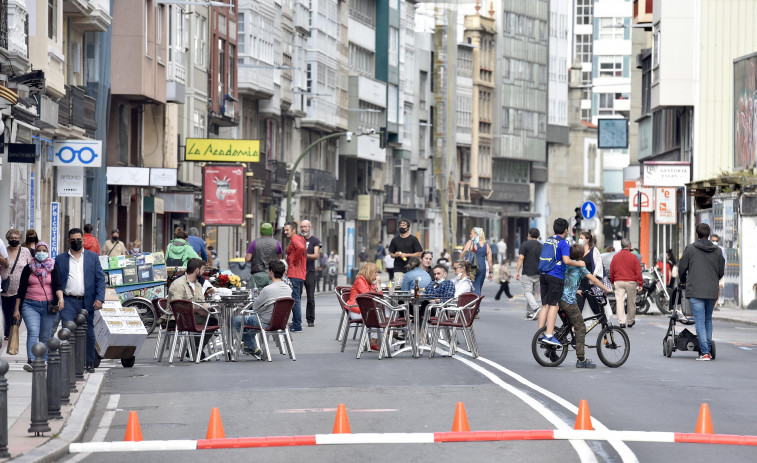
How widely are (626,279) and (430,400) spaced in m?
18.7

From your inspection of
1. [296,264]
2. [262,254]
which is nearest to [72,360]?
[262,254]

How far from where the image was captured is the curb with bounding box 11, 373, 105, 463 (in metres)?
11.7

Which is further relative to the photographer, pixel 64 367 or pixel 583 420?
pixel 64 367

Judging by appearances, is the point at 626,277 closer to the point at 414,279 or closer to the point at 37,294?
the point at 414,279

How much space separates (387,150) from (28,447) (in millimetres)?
90220

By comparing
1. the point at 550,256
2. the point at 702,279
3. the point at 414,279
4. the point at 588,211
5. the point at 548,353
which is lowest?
the point at 548,353

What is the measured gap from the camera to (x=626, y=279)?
3412 centimetres

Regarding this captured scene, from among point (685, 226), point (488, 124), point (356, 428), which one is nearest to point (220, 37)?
point (685, 226)

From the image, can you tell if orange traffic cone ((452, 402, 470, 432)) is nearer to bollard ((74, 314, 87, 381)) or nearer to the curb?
the curb

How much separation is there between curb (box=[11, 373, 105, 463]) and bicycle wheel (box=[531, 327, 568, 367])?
550 centimetres

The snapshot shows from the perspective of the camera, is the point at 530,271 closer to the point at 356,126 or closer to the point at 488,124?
the point at 356,126

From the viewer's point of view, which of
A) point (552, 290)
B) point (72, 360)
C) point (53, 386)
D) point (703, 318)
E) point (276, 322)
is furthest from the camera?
point (703, 318)

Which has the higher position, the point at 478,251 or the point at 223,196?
the point at 223,196

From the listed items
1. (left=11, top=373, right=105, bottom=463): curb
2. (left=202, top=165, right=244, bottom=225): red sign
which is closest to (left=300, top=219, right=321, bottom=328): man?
(left=11, top=373, right=105, bottom=463): curb
